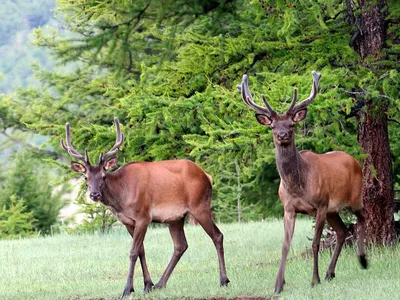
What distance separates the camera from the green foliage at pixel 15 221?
3192cm

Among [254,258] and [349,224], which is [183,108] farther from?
[349,224]

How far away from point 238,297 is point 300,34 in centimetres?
496

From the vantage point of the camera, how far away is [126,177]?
13141mm

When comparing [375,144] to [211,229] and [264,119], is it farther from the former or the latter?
[264,119]

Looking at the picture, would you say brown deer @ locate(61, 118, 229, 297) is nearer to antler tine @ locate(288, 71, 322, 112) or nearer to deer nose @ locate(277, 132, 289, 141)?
deer nose @ locate(277, 132, 289, 141)

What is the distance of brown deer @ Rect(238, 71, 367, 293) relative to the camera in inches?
474

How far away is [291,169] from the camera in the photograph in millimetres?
12289

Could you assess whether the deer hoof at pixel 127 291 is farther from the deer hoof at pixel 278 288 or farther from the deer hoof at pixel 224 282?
the deer hoof at pixel 278 288

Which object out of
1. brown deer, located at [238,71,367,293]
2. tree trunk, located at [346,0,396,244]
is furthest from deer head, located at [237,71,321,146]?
tree trunk, located at [346,0,396,244]

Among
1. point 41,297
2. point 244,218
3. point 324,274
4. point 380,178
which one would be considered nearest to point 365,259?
point 324,274

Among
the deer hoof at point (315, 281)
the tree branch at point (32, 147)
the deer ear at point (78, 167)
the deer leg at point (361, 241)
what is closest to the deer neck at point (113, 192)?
the deer ear at point (78, 167)

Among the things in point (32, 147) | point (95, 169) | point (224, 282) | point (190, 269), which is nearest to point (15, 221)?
point (32, 147)

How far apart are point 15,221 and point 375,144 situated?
60.4 feet

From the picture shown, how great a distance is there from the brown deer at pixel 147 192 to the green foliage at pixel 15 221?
61.0 ft
